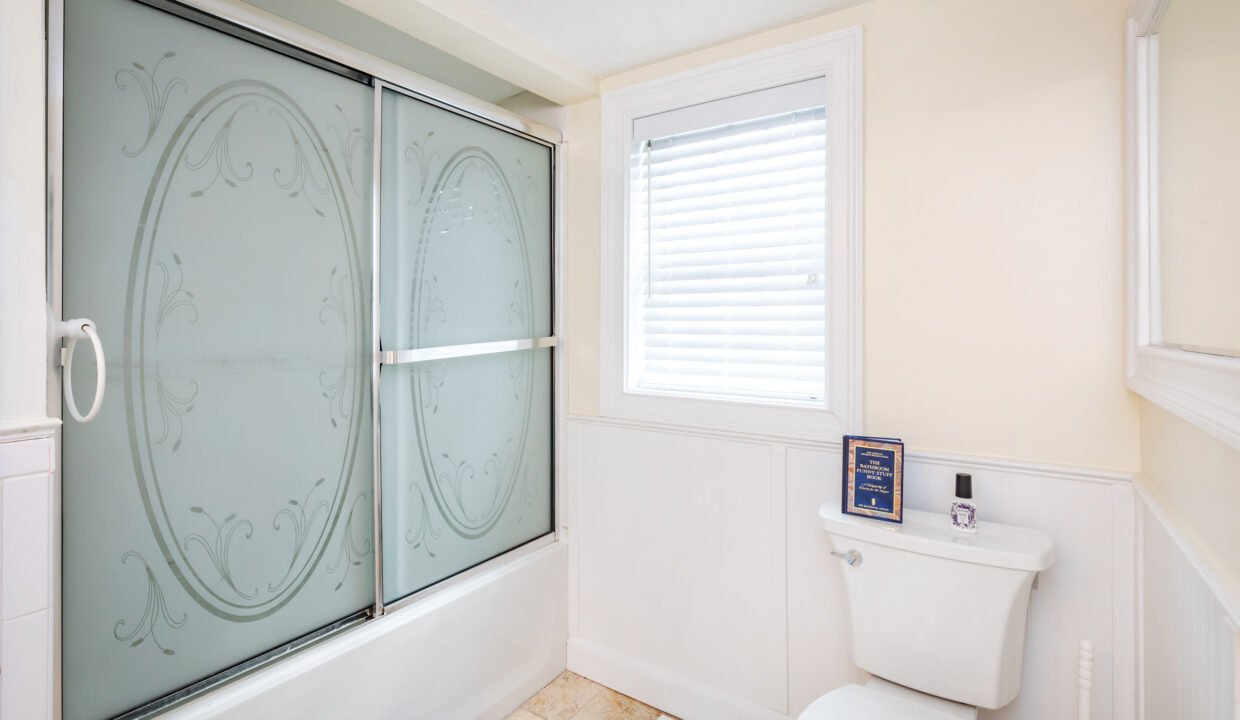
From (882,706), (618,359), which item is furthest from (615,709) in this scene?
(618,359)

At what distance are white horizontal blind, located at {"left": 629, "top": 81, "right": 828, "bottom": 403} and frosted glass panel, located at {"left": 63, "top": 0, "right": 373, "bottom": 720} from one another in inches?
38.5

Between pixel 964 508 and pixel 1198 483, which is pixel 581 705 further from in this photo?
pixel 1198 483

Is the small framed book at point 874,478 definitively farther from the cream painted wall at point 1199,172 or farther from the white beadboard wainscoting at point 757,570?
the cream painted wall at point 1199,172

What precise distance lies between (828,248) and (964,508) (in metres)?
0.80

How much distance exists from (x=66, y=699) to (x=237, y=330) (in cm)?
78

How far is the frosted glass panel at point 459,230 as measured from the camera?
174cm

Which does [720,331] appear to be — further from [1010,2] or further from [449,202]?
[1010,2]

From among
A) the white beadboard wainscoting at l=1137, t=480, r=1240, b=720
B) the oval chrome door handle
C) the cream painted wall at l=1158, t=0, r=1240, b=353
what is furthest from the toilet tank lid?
the oval chrome door handle

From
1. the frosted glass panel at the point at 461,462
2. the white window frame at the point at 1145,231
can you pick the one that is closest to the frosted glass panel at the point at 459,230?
the frosted glass panel at the point at 461,462

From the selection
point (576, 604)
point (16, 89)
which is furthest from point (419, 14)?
point (576, 604)

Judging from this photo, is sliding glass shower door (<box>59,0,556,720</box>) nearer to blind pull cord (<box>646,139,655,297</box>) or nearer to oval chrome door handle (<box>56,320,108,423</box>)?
oval chrome door handle (<box>56,320,108,423</box>)

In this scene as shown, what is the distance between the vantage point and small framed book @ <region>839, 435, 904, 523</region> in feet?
5.15

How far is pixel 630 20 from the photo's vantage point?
5.95ft

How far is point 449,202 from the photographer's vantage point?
188 cm
